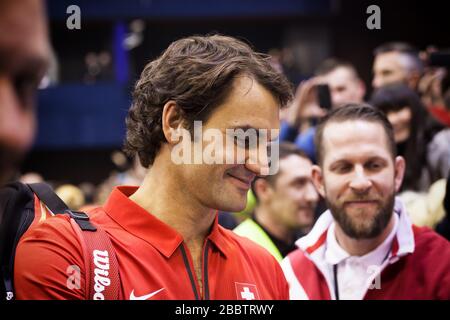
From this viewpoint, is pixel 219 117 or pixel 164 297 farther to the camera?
pixel 219 117

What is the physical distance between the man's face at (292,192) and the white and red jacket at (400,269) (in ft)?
3.57

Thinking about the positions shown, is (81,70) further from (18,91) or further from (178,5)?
(18,91)

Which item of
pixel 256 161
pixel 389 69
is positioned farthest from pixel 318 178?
pixel 389 69

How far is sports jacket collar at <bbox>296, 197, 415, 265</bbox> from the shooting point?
7.88 ft

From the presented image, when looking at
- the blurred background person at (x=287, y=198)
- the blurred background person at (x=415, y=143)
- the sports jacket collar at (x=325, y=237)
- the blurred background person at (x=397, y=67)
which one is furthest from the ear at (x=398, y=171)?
the blurred background person at (x=397, y=67)

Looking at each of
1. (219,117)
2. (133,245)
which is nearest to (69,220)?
(133,245)

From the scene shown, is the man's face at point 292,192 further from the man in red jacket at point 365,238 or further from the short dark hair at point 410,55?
the short dark hair at point 410,55

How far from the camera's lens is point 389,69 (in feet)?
14.3

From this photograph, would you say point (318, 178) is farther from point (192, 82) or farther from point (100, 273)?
point (100, 273)

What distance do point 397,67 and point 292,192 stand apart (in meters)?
1.23

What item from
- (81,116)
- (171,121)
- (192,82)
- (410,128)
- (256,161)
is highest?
(192,82)

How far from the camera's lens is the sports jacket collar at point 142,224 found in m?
1.84
